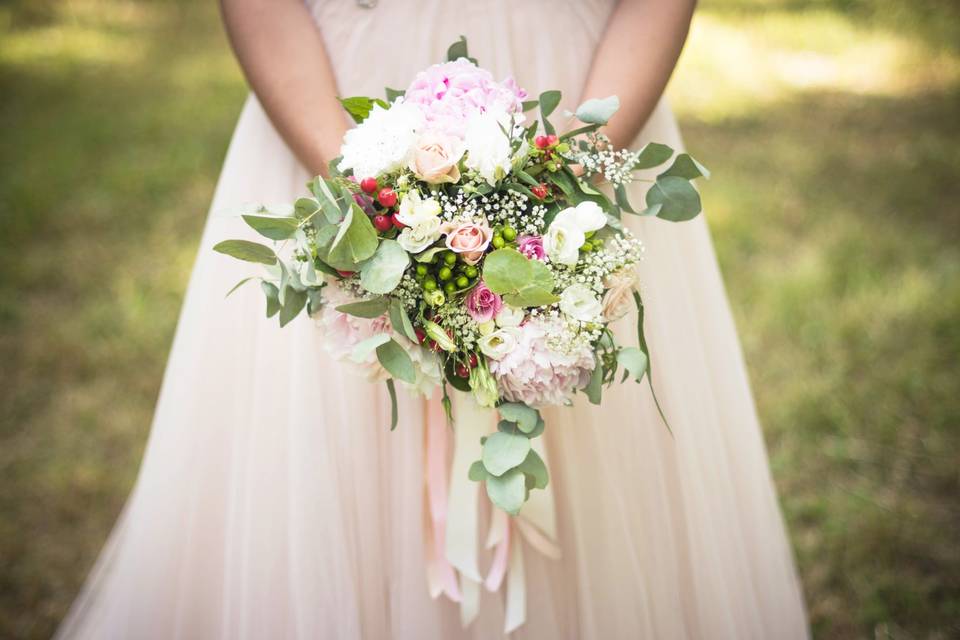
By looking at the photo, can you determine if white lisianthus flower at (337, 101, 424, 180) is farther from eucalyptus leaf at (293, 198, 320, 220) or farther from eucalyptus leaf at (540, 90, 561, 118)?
eucalyptus leaf at (540, 90, 561, 118)

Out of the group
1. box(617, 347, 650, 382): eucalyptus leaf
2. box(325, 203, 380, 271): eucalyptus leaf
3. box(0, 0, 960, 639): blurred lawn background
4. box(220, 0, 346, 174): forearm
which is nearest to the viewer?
box(325, 203, 380, 271): eucalyptus leaf

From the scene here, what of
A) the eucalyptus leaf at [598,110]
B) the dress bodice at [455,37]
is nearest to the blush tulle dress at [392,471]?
the dress bodice at [455,37]

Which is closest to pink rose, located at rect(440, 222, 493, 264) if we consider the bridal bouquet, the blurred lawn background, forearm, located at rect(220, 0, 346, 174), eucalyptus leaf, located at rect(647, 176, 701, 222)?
the bridal bouquet

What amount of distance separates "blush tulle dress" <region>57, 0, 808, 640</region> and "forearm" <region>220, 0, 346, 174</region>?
7cm

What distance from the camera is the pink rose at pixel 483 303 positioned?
1247 millimetres

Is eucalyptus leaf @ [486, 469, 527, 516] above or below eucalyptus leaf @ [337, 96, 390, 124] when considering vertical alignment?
below

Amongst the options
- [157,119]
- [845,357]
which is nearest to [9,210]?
[157,119]

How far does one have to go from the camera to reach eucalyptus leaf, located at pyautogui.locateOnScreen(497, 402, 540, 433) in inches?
50.5

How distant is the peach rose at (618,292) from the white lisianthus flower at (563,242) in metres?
0.09

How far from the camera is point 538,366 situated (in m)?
1.23

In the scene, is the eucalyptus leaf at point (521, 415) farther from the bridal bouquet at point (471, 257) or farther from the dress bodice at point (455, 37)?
the dress bodice at point (455, 37)

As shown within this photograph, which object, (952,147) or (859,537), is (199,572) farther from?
(952,147)

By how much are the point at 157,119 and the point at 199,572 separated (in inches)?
170

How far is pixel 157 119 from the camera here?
5379mm
